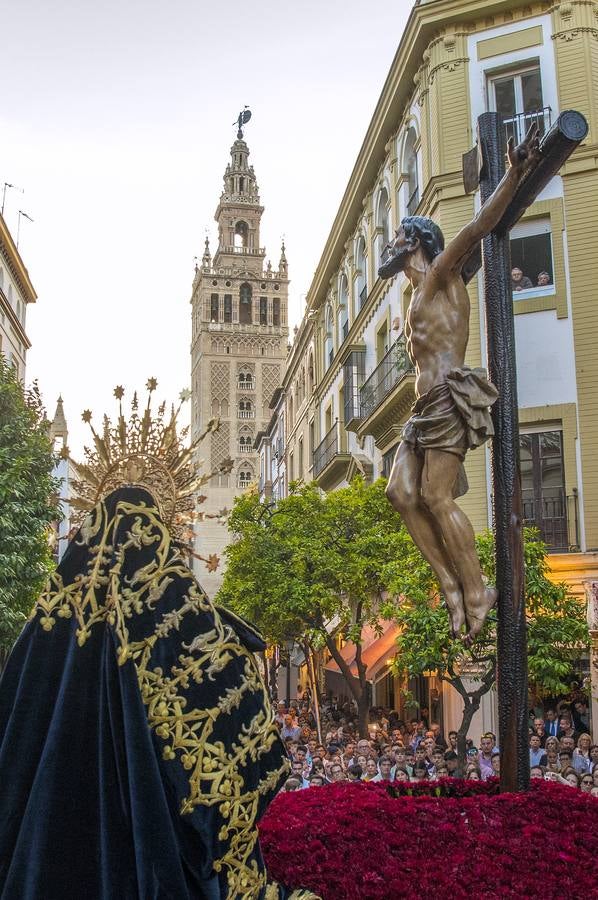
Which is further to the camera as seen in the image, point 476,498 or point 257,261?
point 257,261

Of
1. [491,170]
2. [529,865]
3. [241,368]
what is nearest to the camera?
[529,865]

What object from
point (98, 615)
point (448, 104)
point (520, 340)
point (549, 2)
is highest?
point (549, 2)

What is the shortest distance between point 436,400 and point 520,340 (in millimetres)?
14464

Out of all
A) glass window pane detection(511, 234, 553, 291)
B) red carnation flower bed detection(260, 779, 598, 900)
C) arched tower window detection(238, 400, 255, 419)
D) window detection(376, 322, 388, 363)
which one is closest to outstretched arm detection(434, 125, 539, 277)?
red carnation flower bed detection(260, 779, 598, 900)

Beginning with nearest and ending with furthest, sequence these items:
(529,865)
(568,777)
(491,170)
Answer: (529,865) < (491,170) < (568,777)

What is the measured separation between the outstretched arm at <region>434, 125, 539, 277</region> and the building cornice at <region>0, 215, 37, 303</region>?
37537 mm

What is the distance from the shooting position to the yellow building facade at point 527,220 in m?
18.9

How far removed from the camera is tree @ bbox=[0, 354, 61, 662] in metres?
20.5

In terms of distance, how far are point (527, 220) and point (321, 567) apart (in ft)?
28.2

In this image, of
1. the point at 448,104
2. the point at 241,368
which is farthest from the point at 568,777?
the point at 241,368

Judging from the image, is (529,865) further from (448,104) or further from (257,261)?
(257,261)

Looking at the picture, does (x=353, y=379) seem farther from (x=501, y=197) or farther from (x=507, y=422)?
(x=501, y=197)

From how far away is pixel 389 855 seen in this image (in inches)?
182

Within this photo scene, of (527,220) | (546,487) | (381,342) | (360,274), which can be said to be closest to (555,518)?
(546,487)
